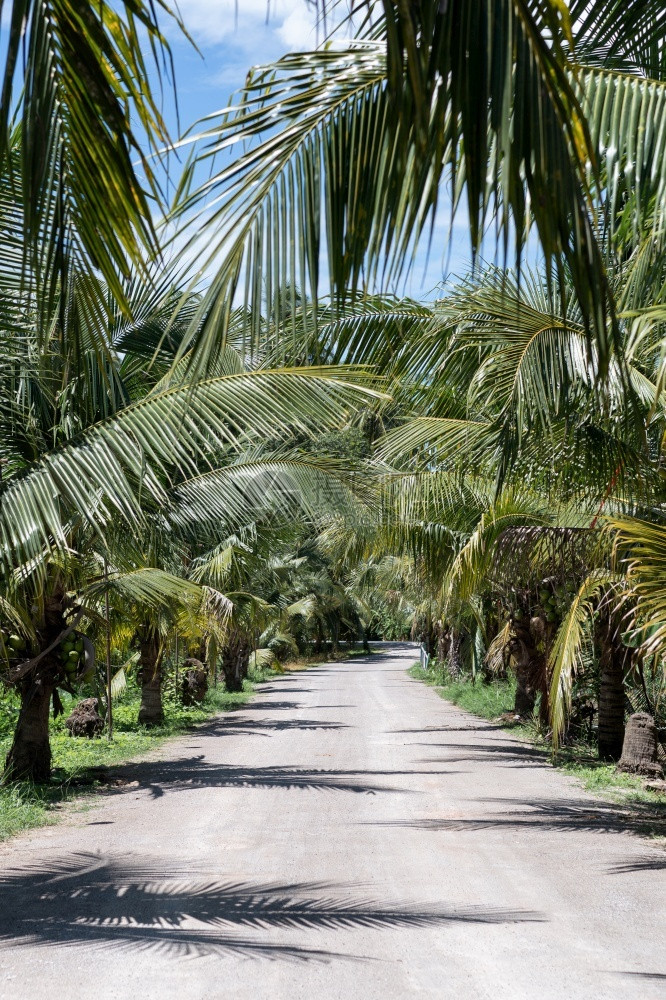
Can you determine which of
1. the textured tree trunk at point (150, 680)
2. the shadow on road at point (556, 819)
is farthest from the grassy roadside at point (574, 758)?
the textured tree trunk at point (150, 680)

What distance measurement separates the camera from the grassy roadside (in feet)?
36.8

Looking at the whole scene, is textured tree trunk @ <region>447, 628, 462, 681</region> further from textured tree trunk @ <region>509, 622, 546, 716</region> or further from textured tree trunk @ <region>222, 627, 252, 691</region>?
textured tree trunk @ <region>509, 622, 546, 716</region>

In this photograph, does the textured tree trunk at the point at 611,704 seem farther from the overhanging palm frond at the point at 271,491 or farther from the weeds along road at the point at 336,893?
the overhanging palm frond at the point at 271,491

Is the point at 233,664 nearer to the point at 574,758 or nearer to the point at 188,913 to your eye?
the point at 574,758

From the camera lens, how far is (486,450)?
26.1ft

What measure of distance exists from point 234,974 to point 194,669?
18.2m

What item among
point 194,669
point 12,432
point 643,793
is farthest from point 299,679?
point 12,432

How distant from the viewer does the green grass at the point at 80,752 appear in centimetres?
984

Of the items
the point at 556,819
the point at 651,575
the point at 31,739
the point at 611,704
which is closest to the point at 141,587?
the point at 31,739

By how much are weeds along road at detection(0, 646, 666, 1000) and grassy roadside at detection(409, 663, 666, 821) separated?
1.26 ft

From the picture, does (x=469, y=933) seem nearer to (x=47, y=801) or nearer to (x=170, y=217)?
(x=170, y=217)

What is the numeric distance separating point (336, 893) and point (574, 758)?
8690mm

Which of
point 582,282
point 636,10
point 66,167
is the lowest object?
point 582,282

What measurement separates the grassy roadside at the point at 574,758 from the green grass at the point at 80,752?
226 inches
